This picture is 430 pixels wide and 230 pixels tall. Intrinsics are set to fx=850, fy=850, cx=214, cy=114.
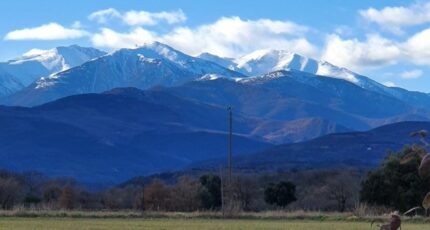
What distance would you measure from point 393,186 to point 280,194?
18459 mm

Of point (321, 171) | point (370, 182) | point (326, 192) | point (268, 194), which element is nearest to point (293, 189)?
point (268, 194)

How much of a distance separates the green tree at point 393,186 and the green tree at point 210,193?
16.2 meters

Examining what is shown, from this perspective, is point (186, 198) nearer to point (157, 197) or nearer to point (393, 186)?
point (157, 197)

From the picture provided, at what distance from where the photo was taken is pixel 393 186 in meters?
50.6

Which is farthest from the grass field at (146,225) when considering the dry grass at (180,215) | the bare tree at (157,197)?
the bare tree at (157,197)

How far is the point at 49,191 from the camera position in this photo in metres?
78.1

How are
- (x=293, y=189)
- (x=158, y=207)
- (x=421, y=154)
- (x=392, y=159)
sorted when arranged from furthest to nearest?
(x=293, y=189), (x=158, y=207), (x=392, y=159), (x=421, y=154)

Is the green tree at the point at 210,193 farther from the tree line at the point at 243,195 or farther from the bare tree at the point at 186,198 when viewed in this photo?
the bare tree at the point at 186,198

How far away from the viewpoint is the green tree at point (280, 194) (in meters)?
68.0

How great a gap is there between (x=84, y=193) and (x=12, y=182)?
10232 mm

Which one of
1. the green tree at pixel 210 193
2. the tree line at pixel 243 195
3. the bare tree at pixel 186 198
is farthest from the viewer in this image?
the green tree at pixel 210 193


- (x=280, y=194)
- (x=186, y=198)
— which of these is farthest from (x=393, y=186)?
(x=186, y=198)

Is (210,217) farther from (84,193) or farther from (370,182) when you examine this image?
(84,193)

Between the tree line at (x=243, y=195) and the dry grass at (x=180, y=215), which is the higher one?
the tree line at (x=243, y=195)
